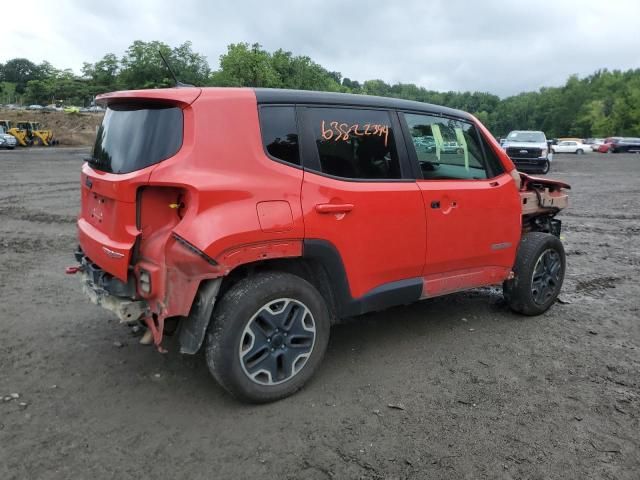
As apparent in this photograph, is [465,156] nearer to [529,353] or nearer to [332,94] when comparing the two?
[332,94]

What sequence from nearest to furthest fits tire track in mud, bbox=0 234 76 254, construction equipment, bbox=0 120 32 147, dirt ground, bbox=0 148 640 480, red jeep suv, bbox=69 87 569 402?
dirt ground, bbox=0 148 640 480, red jeep suv, bbox=69 87 569 402, tire track in mud, bbox=0 234 76 254, construction equipment, bbox=0 120 32 147

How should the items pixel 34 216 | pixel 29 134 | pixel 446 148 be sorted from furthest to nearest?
pixel 29 134 → pixel 34 216 → pixel 446 148

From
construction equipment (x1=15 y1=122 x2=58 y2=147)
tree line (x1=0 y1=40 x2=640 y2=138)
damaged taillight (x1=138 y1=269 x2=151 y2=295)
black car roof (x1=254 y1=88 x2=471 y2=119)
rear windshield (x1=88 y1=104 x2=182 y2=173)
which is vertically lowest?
construction equipment (x1=15 y1=122 x2=58 y2=147)

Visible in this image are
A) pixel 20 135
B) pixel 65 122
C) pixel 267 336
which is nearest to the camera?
pixel 267 336

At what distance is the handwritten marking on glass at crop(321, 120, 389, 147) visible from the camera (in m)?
3.48

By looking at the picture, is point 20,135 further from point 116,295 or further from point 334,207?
point 334,207

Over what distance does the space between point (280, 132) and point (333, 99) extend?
508 millimetres

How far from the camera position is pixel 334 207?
Result: 334 cm

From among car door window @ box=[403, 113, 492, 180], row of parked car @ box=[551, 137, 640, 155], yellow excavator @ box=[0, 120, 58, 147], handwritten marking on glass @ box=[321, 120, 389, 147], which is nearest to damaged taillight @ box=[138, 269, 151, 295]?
handwritten marking on glass @ box=[321, 120, 389, 147]

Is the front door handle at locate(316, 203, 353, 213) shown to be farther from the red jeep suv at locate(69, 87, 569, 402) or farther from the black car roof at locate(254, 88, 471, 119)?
the black car roof at locate(254, 88, 471, 119)

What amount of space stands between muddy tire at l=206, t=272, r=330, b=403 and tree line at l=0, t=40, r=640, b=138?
69.7 feet

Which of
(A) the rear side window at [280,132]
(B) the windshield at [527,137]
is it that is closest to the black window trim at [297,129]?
(A) the rear side window at [280,132]

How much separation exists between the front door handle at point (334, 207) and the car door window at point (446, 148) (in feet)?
2.76

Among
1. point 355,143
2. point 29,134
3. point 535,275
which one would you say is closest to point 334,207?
point 355,143
